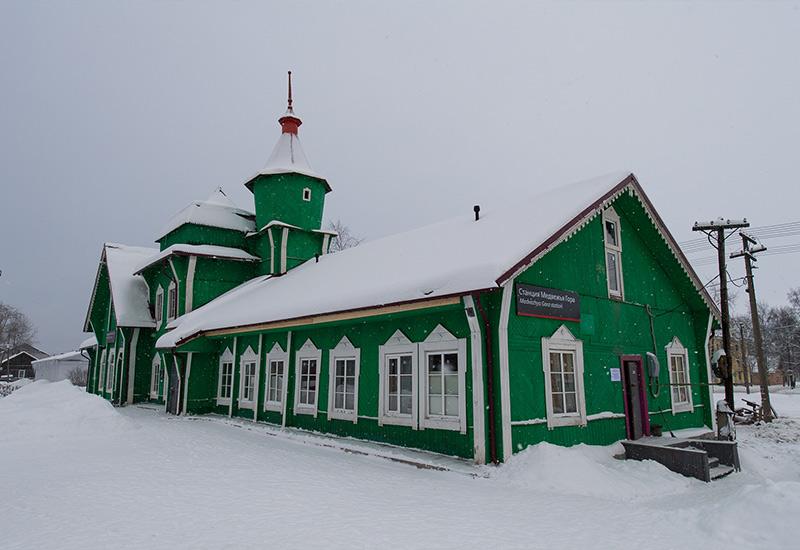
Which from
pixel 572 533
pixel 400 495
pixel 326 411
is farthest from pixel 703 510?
pixel 326 411

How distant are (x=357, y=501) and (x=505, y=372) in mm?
3343

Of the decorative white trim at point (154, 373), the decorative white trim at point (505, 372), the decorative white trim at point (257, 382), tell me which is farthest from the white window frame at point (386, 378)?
the decorative white trim at point (154, 373)

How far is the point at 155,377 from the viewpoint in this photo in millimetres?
20797

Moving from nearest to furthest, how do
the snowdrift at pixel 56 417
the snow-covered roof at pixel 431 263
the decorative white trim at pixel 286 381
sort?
the snow-covered roof at pixel 431 263
the snowdrift at pixel 56 417
the decorative white trim at pixel 286 381

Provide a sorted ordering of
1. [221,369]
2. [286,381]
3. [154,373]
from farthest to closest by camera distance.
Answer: [154,373], [221,369], [286,381]

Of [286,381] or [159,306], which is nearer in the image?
[286,381]

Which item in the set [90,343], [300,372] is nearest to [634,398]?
[300,372]

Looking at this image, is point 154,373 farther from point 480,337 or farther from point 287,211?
point 480,337

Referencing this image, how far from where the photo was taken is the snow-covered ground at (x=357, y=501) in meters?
5.28

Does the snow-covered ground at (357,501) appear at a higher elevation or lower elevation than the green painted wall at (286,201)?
lower

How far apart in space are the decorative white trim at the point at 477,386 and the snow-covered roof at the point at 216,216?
589 inches

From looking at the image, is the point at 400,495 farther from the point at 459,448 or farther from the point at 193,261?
the point at 193,261

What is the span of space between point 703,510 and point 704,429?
8.31 meters

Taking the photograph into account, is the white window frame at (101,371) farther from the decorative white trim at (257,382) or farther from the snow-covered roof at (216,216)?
the decorative white trim at (257,382)
